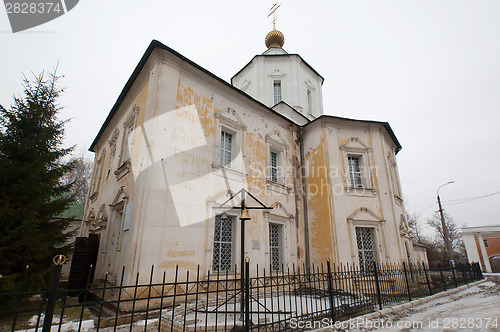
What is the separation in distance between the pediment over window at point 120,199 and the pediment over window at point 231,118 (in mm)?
4215

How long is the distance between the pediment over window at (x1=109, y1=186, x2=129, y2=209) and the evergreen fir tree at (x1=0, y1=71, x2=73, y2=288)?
1.83 metres

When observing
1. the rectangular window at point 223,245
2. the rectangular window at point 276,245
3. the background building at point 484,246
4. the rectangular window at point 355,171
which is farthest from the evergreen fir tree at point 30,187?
the background building at point 484,246

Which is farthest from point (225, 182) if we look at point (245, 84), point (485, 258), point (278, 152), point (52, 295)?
point (485, 258)

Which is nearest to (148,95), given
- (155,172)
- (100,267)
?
(155,172)

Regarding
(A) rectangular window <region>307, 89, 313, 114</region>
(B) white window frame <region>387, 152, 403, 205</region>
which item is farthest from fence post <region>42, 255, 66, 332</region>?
(A) rectangular window <region>307, 89, 313, 114</region>

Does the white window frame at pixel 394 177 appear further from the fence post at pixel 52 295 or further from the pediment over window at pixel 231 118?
the fence post at pixel 52 295

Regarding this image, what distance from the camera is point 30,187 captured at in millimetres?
8258

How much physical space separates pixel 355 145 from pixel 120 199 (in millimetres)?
10591

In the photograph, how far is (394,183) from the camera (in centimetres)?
1398

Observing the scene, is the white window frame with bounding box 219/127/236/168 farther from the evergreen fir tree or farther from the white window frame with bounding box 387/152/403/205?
the white window frame with bounding box 387/152/403/205

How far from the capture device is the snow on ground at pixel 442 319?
584cm

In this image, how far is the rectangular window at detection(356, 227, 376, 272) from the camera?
11.2 metres

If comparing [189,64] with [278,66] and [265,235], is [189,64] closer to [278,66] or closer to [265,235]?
[265,235]

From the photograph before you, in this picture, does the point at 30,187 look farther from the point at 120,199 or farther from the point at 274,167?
the point at 274,167
